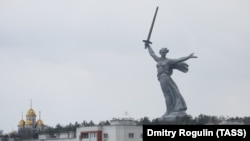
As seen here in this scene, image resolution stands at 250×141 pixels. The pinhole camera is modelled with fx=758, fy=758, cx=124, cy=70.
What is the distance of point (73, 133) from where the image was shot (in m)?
72.7

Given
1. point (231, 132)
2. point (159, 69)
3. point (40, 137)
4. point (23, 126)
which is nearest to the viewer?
point (231, 132)

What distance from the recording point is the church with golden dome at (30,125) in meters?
95.4

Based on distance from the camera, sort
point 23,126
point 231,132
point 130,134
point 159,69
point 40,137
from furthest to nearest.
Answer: point 23,126
point 40,137
point 159,69
point 130,134
point 231,132

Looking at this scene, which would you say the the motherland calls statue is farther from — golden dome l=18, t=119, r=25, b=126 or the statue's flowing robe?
golden dome l=18, t=119, r=25, b=126

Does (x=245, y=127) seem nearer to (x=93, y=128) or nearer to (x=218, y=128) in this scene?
(x=218, y=128)

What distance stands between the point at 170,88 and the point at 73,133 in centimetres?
1027

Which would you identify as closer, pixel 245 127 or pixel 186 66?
pixel 245 127

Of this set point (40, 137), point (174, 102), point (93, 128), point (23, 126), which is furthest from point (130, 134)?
point (23, 126)

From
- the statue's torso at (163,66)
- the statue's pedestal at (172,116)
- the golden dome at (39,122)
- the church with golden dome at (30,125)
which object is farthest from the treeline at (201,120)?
the golden dome at (39,122)

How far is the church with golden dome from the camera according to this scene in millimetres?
95438

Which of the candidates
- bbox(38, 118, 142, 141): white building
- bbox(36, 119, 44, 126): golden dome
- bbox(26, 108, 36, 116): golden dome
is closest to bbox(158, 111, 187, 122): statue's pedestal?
bbox(38, 118, 142, 141): white building

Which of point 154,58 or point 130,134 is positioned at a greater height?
point 154,58

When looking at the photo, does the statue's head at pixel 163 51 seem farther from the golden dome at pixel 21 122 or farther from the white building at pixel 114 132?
the golden dome at pixel 21 122

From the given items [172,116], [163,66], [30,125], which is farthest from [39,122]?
[172,116]
